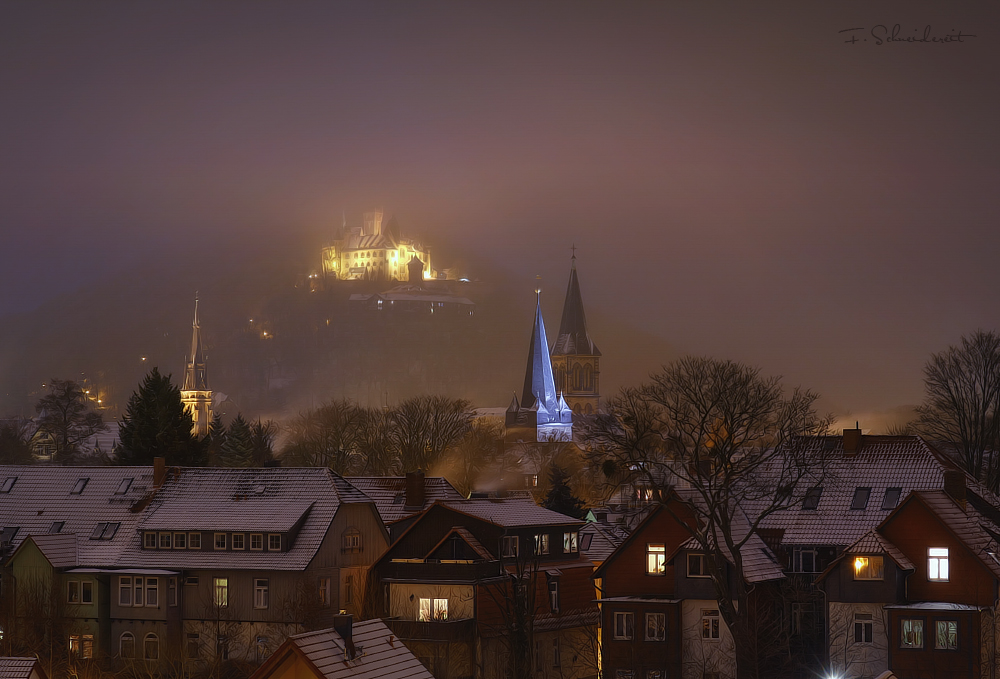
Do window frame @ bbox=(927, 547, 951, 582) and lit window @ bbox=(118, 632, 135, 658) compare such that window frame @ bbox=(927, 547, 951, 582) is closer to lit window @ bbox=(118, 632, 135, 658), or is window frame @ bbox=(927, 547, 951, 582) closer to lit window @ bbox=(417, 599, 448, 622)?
lit window @ bbox=(417, 599, 448, 622)

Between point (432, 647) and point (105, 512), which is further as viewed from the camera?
point (105, 512)

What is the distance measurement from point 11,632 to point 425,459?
66387mm

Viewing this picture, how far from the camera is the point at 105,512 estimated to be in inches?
2410

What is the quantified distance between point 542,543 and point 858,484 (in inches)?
487

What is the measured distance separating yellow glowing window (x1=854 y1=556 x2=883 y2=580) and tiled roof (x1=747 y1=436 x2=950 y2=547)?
1808mm

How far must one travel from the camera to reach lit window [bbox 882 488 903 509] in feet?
167

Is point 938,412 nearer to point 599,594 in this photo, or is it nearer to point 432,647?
point 599,594

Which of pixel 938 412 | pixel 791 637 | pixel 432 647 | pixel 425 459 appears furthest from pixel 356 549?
pixel 425 459

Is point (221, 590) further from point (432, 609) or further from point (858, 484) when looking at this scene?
point (858, 484)

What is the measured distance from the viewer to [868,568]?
47.6 metres

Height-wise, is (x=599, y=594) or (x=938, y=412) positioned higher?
(x=938, y=412)

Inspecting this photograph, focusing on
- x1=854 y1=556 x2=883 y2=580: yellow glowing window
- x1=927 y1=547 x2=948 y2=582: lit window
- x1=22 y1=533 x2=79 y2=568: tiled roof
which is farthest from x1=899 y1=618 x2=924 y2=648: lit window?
x1=22 y1=533 x2=79 y2=568: tiled roof

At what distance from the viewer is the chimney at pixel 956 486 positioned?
4969 cm

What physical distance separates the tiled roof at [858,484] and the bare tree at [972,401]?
→ 15324 millimetres
